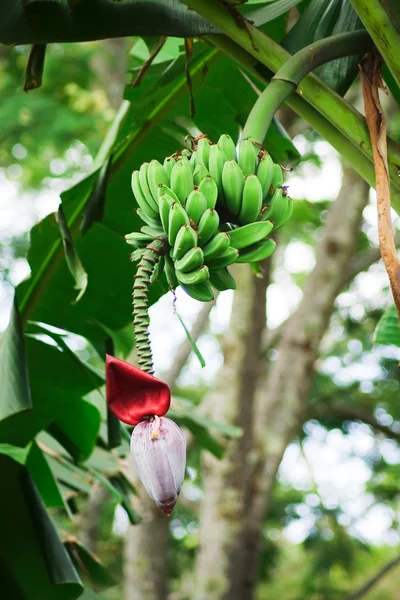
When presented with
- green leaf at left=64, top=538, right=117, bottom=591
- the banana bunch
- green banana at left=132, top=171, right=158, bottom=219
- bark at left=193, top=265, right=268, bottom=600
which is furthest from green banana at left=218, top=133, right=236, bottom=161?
bark at left=193, top=265, right=268, bottom=600

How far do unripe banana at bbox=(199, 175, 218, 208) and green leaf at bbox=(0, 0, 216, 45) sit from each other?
1.26ft

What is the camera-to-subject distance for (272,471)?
3.46m

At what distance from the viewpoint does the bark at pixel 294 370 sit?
3393mm

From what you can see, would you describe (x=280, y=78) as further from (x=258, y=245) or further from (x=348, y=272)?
(x=348, y=272)

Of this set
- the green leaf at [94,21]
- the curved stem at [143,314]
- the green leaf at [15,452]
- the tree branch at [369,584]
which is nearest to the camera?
the curved stem at [143,314]

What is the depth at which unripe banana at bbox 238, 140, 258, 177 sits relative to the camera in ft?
2.63

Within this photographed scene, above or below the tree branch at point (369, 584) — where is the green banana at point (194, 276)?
above

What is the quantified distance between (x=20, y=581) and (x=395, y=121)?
5.41 m

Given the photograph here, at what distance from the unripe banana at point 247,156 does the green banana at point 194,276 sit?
143 mm

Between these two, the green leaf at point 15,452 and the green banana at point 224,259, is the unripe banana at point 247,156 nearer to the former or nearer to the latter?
the green banana at point 224,259

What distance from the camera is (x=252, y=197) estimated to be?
78 centimetres

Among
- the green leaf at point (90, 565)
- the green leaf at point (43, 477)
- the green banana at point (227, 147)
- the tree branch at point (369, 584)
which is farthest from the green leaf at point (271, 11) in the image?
the tree branch at point (369, 584)

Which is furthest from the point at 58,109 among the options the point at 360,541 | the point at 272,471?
the point at 360,541

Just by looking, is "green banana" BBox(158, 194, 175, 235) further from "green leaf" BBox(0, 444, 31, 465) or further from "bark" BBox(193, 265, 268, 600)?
"bark" BBox(193, 265, 268, 600)
